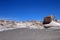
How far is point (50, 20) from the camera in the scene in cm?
6556

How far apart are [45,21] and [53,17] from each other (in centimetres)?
383

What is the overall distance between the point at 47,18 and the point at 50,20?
4.99 feet

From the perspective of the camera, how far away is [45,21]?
2672 inches

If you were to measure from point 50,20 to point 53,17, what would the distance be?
303 cm

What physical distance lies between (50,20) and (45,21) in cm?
299

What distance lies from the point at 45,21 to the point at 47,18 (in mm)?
2356

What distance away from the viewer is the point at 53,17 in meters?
67.8

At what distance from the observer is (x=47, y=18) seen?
6600 cm
